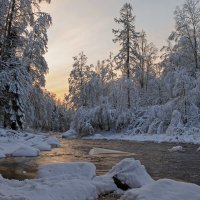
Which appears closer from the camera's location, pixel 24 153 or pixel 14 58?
pixel 24 153

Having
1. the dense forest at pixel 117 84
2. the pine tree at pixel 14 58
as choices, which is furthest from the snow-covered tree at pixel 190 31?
the pine tree at pixel 14 58

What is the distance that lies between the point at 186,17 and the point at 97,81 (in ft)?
76.5

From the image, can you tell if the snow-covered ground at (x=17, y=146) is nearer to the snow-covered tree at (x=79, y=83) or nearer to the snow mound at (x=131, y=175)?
the snow mound at (x=131, y=175)

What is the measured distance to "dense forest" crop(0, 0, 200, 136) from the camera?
74.6ft

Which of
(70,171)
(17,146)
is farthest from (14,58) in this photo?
(70,171)

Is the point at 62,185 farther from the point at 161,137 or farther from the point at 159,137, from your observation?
the point at 159,137

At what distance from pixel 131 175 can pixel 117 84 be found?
2797cm

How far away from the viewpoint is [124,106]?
35.5m

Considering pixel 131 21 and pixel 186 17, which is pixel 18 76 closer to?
pixel 186 17

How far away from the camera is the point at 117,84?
119 ft

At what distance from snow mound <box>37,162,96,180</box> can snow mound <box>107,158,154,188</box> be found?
597mm

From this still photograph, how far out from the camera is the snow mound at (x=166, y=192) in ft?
21.1

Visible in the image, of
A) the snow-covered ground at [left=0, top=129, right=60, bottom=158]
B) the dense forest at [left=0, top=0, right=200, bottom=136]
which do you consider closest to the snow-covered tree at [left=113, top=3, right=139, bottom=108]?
the dense forest at [left=0, top=0, right=200, bottom=136]

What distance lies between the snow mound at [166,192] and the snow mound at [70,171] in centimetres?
226
